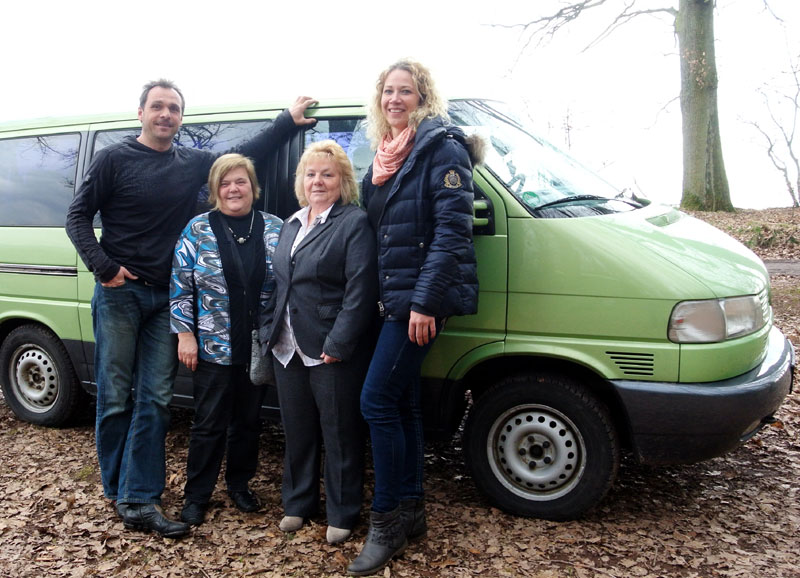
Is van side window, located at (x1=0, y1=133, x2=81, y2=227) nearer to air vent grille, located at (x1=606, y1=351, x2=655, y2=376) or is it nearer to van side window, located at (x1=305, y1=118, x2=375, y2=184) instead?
van side window, located at (x1=305, y1=118, x2=375, y2=184)

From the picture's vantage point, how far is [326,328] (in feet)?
11.2

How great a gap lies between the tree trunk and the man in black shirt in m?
13.4

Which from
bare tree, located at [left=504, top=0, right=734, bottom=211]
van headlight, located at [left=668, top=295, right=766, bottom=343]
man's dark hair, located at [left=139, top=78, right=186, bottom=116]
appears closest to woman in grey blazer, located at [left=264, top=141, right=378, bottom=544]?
man's dark hair, located at [left=139, top=78, right=186, bottom=116]

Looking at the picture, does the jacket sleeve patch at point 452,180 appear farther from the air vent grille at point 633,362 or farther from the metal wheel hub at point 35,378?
the metal wheel hub at point 35,378

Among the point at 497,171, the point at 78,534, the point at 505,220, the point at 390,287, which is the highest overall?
the point at 497,171

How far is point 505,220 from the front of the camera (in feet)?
12.0

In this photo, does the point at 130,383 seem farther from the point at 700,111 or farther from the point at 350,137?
the point at 700,111

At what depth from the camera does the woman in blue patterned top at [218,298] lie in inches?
145

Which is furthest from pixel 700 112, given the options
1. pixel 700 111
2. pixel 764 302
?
pixel 764 302

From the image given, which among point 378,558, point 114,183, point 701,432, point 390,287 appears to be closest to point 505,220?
point 390,287

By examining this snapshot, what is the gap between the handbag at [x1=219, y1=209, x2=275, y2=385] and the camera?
3678mm

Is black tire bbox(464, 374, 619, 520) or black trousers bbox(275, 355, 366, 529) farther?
black tire bbox(464, 374, 619, 520)

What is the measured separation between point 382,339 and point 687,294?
1465 mm

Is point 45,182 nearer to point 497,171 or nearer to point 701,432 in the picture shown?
point 497,171
